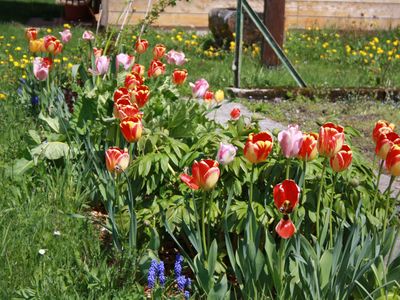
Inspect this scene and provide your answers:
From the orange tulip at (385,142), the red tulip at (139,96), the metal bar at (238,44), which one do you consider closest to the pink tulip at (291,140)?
the orange tulip at (385,142)

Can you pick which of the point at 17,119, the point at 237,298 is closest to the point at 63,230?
the point at 237,298

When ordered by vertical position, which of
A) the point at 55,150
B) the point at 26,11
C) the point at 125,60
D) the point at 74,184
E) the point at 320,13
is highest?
the point at 125,60

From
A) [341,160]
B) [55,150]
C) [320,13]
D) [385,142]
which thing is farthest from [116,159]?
[320,13]

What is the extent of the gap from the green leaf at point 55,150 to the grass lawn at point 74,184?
0.29ft

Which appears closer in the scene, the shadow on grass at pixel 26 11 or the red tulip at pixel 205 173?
the red tulip at pixel 205 173

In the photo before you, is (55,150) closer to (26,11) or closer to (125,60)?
(125,60)

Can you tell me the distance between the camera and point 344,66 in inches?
421

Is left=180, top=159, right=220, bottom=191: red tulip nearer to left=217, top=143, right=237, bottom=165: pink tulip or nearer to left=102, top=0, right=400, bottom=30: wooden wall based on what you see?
left=217, top=143, right=237, bottom=165: pink tulip

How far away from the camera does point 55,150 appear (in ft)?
14.8

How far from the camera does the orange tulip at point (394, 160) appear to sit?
2879mm

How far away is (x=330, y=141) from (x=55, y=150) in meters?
2.00

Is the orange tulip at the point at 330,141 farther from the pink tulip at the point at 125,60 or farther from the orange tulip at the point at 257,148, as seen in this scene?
the pink tulip at the point at 125,60

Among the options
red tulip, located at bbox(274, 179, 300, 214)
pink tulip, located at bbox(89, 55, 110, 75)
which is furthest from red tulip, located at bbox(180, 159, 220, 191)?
pink tulip, located at bbox(89, 55, 110, 75)

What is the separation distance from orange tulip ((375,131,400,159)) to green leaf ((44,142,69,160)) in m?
2.02
